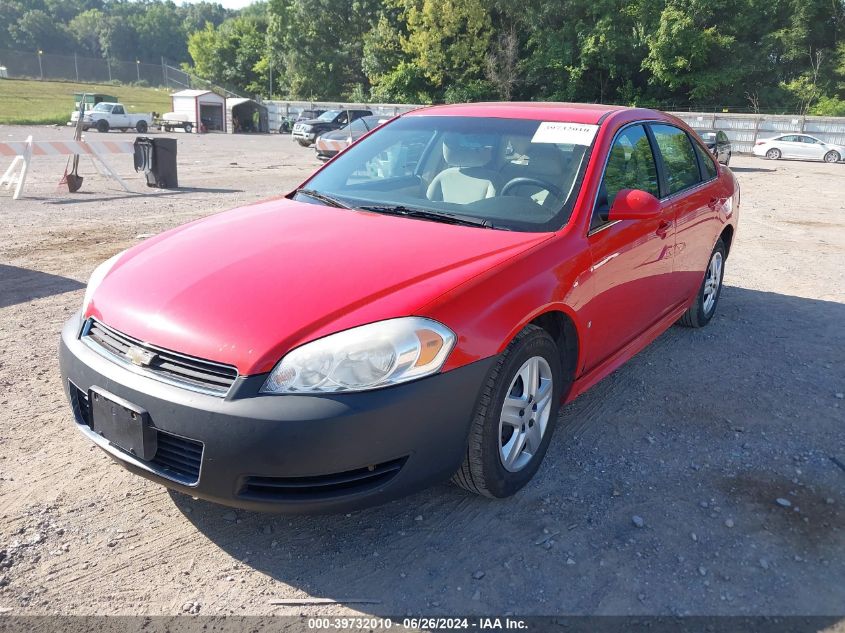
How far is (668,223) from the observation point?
4066 millimetres

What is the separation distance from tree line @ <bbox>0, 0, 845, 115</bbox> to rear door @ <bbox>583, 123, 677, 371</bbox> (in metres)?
44.9

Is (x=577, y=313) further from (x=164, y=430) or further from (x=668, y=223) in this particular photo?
(x=164, y=430)

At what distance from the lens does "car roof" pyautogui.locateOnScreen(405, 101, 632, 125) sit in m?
3.77

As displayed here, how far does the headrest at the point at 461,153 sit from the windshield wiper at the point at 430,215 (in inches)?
21.0

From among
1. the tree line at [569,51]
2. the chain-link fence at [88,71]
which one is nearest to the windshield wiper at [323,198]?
the tree line at [569,51]

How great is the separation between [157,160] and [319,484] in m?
11.7

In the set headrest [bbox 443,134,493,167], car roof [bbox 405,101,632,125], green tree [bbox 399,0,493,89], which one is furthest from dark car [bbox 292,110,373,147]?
headrest [bbox 443,134,493,167]

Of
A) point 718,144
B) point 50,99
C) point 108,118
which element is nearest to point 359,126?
point 718,144

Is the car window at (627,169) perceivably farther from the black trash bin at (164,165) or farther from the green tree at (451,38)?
the green tree at (451,38)

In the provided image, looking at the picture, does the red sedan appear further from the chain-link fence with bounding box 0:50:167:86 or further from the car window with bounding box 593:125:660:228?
the chain-link fence with bounding box 0:50:167:86

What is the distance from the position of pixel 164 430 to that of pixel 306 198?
186 centimetres

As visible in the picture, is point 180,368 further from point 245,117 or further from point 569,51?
point 569,51

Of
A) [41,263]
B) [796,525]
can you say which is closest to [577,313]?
[796,525]

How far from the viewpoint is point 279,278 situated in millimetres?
2627
